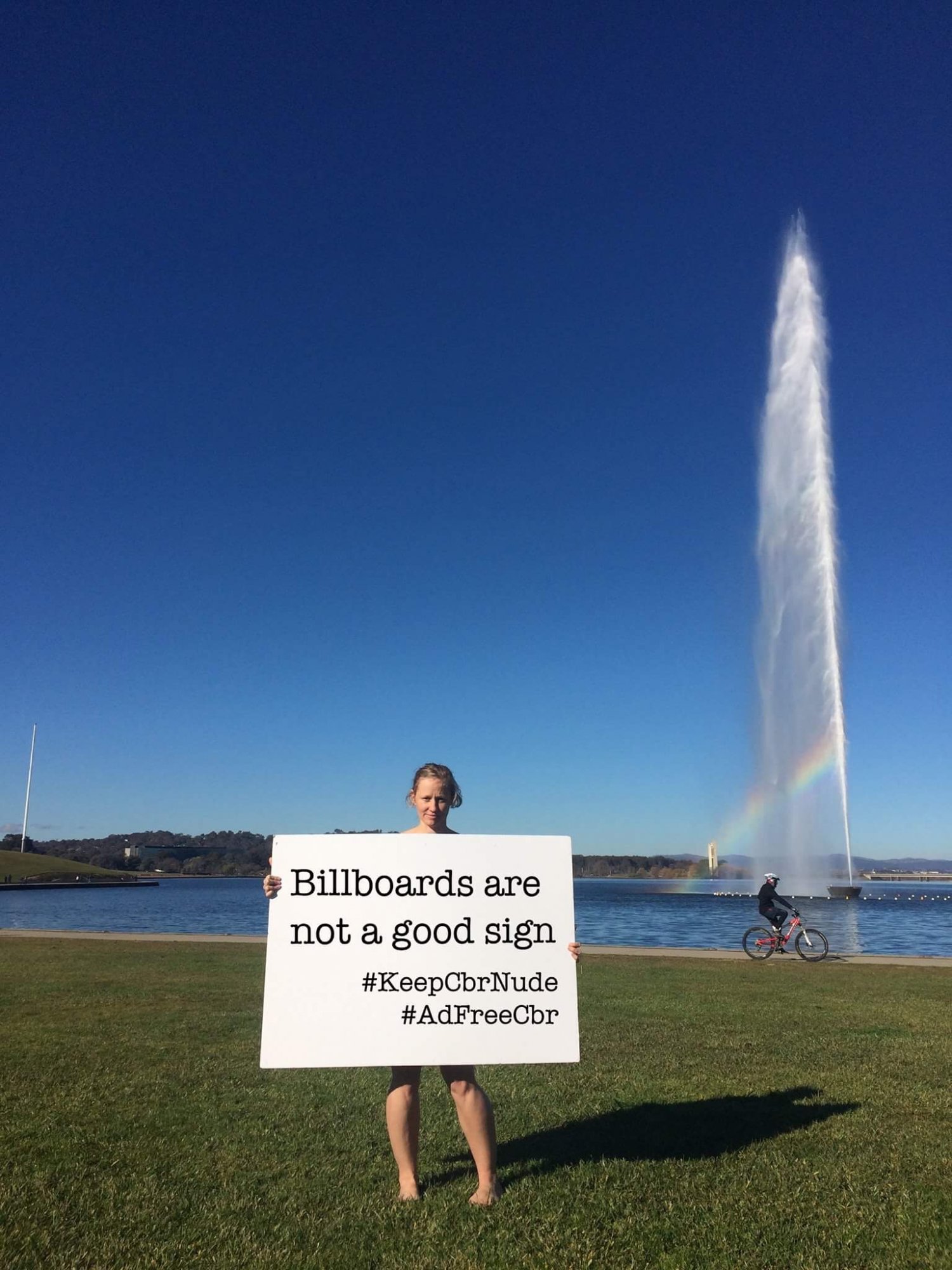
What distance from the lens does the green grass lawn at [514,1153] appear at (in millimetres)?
4848

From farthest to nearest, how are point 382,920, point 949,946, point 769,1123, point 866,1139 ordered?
1. point 949,946
2. point 769,1123
3. point 866,1139
4. point 382,920

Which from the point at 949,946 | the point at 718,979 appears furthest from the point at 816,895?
the point at 718,979

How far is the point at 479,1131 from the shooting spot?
549cm

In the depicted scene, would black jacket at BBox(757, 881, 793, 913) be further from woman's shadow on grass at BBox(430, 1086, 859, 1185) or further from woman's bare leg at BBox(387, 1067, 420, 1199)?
woman's bare leg at BBox(387, 1067, 420, 1199)

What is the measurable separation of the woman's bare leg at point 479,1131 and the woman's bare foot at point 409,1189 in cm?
33

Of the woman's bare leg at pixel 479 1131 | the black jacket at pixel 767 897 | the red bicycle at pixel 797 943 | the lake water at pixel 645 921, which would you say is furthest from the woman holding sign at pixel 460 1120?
the lake water at pixel 645 921

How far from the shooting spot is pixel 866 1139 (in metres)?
6.69

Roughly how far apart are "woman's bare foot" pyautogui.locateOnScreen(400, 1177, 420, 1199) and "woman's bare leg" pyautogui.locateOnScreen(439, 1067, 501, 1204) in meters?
0.33

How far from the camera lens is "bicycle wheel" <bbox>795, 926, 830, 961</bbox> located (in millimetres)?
21344

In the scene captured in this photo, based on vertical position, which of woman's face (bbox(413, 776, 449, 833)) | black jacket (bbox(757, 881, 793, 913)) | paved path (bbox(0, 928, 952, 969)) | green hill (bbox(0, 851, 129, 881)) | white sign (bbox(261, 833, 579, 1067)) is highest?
woman's face (bbox(413, 776, 449, 833))

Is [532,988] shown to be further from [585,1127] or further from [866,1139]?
[866,1139]

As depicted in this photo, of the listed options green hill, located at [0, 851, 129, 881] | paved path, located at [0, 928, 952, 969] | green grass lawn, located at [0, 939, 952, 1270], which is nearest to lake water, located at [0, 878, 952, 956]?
paved path, located at [0, 928, 952, 969]

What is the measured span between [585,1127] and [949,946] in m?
32.1

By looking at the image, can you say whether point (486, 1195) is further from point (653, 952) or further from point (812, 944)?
point (812, 944)
